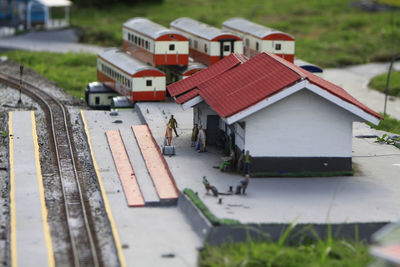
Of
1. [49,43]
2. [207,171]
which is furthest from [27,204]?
[49,43]

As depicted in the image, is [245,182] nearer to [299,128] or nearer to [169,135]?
[299,128]

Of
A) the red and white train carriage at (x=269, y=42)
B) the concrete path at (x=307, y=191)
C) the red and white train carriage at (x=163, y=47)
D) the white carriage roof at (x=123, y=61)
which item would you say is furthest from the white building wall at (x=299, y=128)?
the red and white train carriage at (x=269, y=42)

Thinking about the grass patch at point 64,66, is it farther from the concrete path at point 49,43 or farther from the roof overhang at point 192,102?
the roof overhang at point 192,102

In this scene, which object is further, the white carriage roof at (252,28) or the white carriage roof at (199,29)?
the white carriage roof at (252,28)

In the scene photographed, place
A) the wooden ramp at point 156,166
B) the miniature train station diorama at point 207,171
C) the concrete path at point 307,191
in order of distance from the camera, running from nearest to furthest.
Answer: the miniature train station diorama at point 207,171
the concrete path at point 307,191
the wooden ramp at point 156,166

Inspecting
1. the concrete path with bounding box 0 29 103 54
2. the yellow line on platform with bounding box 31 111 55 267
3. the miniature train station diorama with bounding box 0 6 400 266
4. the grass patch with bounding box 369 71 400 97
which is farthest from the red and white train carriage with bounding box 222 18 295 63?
the concrete path with bounding box 0 29 103 54

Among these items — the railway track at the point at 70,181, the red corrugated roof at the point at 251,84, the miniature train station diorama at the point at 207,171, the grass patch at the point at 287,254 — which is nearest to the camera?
the grass patch at the point at 287,254
